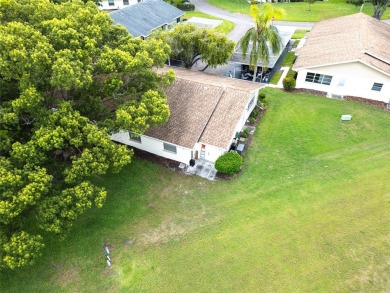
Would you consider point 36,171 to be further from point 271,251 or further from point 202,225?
point 271,251

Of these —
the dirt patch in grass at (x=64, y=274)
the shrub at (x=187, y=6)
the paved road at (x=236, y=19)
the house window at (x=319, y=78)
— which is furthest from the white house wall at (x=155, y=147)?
the shrub at (x=187, y=6)

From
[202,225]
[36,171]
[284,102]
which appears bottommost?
[202,225]

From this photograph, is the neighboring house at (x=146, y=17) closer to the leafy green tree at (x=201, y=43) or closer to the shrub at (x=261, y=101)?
the leafy green tree at (x=201, y=43)

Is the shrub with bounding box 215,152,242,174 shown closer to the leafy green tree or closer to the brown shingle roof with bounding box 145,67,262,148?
the brown shingle roof with bounding box 145,67,262,148

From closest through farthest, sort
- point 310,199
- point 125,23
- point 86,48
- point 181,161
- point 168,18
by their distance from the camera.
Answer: point 86,48
point 310,199
point 181,161
point 125,23
point 168,18

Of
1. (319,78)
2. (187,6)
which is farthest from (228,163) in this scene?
(187,6)

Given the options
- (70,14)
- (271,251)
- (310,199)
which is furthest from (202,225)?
(70,14)

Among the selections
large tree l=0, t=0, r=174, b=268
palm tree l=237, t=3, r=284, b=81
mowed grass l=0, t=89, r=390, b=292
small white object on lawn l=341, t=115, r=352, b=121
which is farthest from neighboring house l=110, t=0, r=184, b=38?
small white object on lawn l=341, t=115, r=352, b=121
